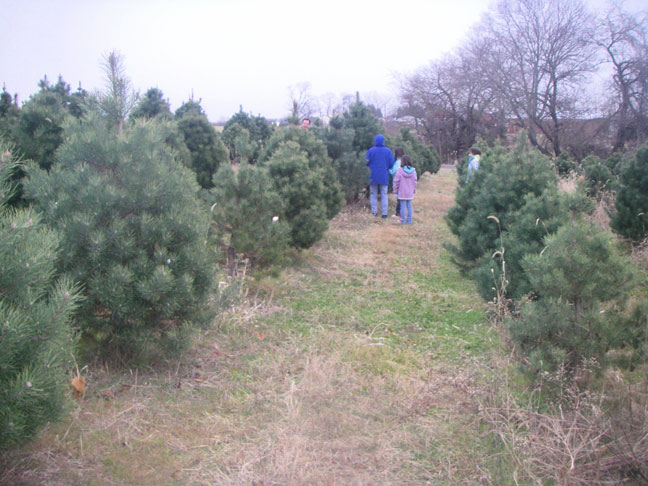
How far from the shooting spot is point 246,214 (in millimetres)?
6055

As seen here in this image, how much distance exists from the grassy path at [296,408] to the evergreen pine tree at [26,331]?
0.56 metres

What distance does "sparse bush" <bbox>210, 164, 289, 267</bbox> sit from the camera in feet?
19.8

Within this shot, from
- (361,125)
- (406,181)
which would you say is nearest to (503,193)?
(406,181)

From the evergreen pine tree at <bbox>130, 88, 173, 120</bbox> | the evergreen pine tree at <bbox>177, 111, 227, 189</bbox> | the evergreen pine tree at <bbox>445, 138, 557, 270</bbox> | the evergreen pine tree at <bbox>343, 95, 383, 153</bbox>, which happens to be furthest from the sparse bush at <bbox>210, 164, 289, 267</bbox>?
the evergreen pine tree at <bbox>130, 88, 173, 120</bbox>

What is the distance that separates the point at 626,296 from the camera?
3.54 m

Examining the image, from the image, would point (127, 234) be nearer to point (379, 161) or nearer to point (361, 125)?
point (379, 161)

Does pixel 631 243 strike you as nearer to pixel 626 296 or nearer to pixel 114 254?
pixel 626 296

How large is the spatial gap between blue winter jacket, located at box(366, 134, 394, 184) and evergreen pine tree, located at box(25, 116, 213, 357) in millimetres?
7594

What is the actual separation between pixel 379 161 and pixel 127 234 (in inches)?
321

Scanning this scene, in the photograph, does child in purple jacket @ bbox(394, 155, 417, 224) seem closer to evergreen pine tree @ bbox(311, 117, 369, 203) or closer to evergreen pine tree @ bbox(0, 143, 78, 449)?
evergreen pine tree @ bbox(311, 117, 369, 203)

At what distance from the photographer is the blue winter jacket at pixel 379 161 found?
1122 centimetres

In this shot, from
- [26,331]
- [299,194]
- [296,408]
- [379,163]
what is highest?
[379,163]

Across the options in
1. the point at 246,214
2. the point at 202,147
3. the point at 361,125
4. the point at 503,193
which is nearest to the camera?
the point at 503,193

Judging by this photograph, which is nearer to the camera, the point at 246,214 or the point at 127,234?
the point at 127,234
